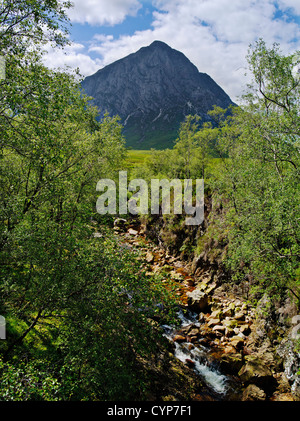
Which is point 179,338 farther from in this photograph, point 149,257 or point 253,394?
point 149,257

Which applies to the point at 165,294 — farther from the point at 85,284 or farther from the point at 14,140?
the point at 14,140

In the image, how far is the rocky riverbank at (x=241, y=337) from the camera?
1541 cm

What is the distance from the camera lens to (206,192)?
3859 centimetres

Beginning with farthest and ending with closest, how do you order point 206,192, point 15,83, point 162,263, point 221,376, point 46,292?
point 206,192 → point 162,263 → point 221,376 → point 46,292 → point 15,83

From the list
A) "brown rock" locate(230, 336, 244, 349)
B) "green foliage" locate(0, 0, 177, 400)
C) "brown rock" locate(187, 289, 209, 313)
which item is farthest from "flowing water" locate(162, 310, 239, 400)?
"green foliage" locate(0, 0, 177, 400)

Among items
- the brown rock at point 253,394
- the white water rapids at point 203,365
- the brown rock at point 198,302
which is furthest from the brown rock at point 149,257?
the brown rock at point 253,394

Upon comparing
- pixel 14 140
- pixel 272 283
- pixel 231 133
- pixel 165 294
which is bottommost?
pixel 272 283

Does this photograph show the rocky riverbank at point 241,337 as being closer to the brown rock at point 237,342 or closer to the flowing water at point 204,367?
the brown rock at point 237,342

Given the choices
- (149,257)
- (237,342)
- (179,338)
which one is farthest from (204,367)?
(149,257)

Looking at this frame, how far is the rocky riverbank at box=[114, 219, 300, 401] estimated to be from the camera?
1541 cm

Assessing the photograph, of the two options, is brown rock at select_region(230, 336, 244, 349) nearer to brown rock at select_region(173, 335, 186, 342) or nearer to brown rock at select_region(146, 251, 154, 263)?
brown rock at select_region(173, 335, 186, 342)

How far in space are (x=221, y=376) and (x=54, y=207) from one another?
17247 millimetres
